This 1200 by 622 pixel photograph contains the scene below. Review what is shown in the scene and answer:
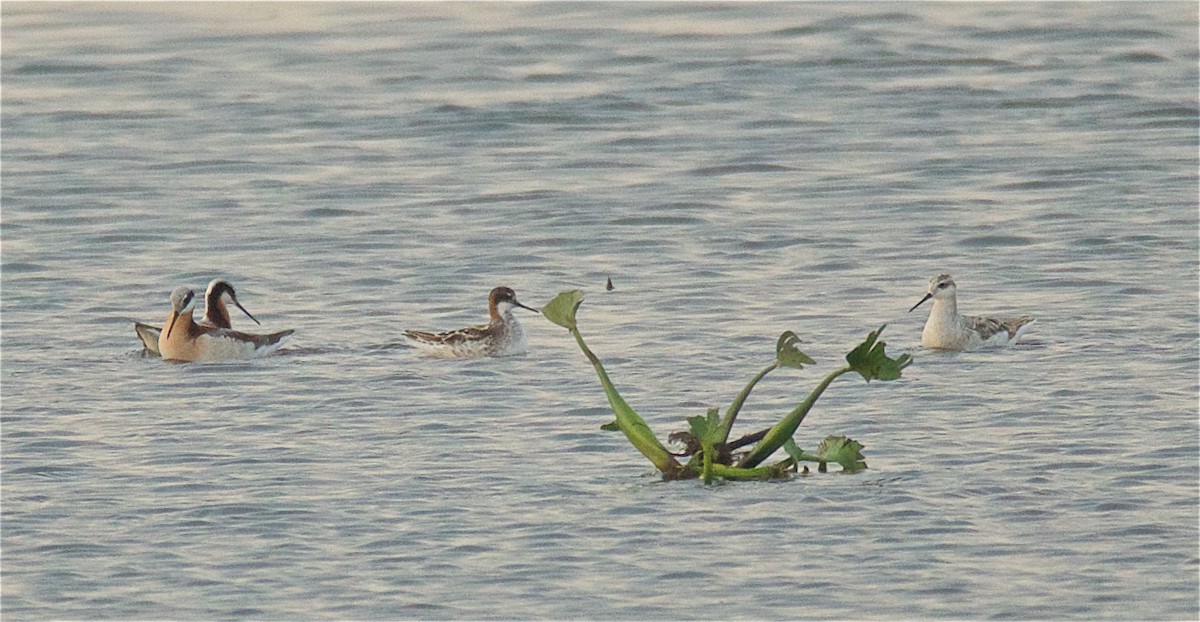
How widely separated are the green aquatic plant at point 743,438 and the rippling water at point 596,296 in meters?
0.13

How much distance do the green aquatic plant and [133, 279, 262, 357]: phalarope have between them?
4915mm

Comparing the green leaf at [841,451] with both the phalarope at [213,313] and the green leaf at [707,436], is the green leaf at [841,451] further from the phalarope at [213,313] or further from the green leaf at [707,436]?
the phalarope at [213,313]

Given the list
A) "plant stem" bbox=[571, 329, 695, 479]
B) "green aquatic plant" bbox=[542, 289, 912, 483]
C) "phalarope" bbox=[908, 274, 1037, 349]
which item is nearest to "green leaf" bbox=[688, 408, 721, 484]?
"green aquatic plant" bbox=[542, 289, 912, 483]

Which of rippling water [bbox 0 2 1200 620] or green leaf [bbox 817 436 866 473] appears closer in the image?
rippling water [bbox 0 2 1200 620]

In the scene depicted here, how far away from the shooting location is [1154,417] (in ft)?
41.7

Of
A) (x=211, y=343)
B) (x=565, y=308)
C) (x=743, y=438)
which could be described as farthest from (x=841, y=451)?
(x=211, y=343)

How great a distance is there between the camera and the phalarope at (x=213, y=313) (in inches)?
620

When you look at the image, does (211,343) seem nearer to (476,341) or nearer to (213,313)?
(213,313)

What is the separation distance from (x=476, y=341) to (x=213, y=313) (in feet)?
7.40

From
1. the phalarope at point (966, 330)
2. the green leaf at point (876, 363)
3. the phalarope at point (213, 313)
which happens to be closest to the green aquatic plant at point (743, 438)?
the green leaf at point (876, 363)

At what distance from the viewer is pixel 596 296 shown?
1705 centimetres

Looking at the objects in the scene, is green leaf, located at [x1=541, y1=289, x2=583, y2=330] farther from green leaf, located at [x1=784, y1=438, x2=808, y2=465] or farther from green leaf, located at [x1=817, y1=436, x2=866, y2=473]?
green leaf, located at [x1=817, y1=436, x2=866, y2=473]

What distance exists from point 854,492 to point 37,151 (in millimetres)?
14434

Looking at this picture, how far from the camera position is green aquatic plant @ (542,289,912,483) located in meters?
11.3
